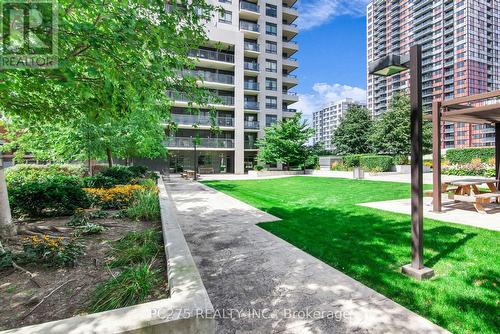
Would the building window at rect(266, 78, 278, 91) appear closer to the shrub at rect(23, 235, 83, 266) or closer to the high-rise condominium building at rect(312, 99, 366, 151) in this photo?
the shrub at rect(23, 235, 83, 266)

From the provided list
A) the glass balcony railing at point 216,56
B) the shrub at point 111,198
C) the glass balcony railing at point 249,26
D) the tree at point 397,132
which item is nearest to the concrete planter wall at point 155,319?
the shrub at point 111,198

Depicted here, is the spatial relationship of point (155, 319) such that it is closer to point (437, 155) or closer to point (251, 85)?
point (437, 155)

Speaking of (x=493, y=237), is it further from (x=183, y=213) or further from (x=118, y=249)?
(x=183, y=213)

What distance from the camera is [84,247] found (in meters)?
4.35

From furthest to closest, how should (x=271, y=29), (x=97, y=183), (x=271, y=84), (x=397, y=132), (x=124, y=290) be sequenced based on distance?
(x=271, y=29) → (x=271, y=84) → (x=397, y=132) → (x=97, y=183) → (x=124, y=290)

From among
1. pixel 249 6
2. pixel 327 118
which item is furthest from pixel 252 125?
pixel 327 118

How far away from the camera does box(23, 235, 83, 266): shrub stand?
3.62 meters

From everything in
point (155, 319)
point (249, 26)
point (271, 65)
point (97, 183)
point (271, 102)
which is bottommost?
point (155, 319)

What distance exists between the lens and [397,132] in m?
33.2

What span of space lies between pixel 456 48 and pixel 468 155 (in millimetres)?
82922

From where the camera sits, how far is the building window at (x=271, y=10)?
39.8 meters

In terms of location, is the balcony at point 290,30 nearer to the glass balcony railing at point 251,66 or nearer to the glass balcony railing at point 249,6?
the glass balcony railing at point 249,6

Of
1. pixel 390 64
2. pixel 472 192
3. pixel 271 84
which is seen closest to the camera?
pixel 390 64

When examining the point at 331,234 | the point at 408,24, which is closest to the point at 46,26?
the point at 331,234
